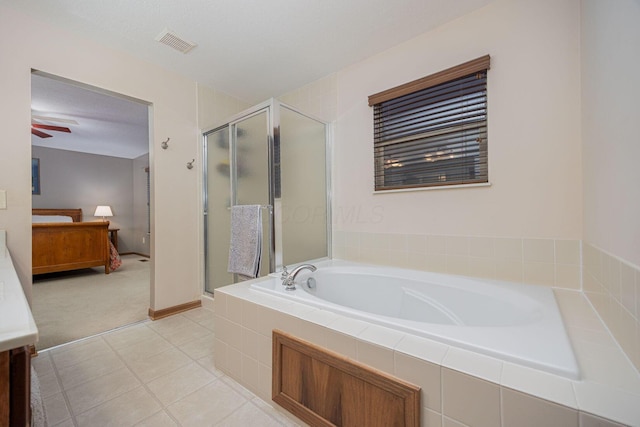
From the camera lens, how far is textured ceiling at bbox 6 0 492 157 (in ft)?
5.51

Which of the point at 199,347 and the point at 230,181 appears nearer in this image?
the point at 199,347

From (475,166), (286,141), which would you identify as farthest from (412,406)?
(286,141)

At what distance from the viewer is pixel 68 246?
3.75 m

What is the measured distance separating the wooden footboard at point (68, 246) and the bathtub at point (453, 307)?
370cm

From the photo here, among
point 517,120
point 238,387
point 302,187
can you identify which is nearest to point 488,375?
point 238,387

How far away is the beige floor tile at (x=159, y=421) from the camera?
3.87 feet

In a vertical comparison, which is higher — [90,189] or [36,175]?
[36,175]

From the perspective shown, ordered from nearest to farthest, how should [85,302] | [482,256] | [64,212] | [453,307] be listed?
[453,307] → [482,256] → [85,302] → [64,212]

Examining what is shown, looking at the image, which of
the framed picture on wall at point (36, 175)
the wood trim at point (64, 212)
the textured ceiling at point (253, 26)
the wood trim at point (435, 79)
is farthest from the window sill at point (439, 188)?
the framed picture on wall at point (36, 175)

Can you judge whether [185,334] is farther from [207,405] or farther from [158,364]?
[207,405]

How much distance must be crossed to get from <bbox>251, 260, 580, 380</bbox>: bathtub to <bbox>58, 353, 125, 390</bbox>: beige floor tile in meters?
1.03

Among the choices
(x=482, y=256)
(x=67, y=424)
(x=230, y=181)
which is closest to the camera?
(x=67, y=424)

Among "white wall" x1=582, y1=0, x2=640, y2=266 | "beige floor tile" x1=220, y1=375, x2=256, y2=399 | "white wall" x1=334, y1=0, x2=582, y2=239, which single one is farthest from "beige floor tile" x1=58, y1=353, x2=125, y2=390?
"white wall" x1=582, y1=0, x2=640, y2=266

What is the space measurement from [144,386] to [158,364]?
22cm
